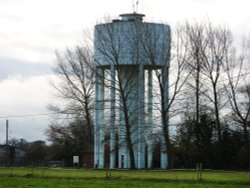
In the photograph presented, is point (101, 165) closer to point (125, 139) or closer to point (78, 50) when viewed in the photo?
point (125, 139)

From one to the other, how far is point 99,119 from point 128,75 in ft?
17.5

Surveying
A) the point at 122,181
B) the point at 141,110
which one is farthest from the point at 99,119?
the point at 122,181

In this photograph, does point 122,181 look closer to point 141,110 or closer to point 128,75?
point 141,110

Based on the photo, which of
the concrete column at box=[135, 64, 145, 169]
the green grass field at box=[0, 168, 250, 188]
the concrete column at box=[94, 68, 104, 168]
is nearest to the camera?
the green grass field at box=[0, 168, 250, 188]

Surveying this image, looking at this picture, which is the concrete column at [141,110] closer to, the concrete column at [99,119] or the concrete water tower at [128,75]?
the concrete water tower at [128,75]

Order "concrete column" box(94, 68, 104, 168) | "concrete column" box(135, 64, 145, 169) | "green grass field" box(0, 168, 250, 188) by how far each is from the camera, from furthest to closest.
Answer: "concrete column" box(94, 68, 104, 168) → "concrete column" box(135, 64, 145, 169) → "green grass field" box(0, 168, 250, 188)

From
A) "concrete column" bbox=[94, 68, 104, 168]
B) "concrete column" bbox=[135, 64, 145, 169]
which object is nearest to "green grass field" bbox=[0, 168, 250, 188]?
"concrete column" bbox=[135, 64, 145, 169]

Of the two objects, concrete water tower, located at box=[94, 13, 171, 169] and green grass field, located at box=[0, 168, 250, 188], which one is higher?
concrete water tower, located at box=[94, 13, 171, 169]

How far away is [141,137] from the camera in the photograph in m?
65.8

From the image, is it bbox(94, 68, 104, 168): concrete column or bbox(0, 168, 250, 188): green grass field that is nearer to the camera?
bbox(0, 168, 250, 188): green grass field

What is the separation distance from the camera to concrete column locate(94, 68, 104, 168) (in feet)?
216

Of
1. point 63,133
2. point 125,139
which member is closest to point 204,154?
point 125,139

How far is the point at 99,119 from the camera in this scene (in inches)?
2633

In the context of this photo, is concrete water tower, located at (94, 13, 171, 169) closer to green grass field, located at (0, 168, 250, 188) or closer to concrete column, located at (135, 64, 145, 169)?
concrete column, located at (135, 64, 145, 169)
